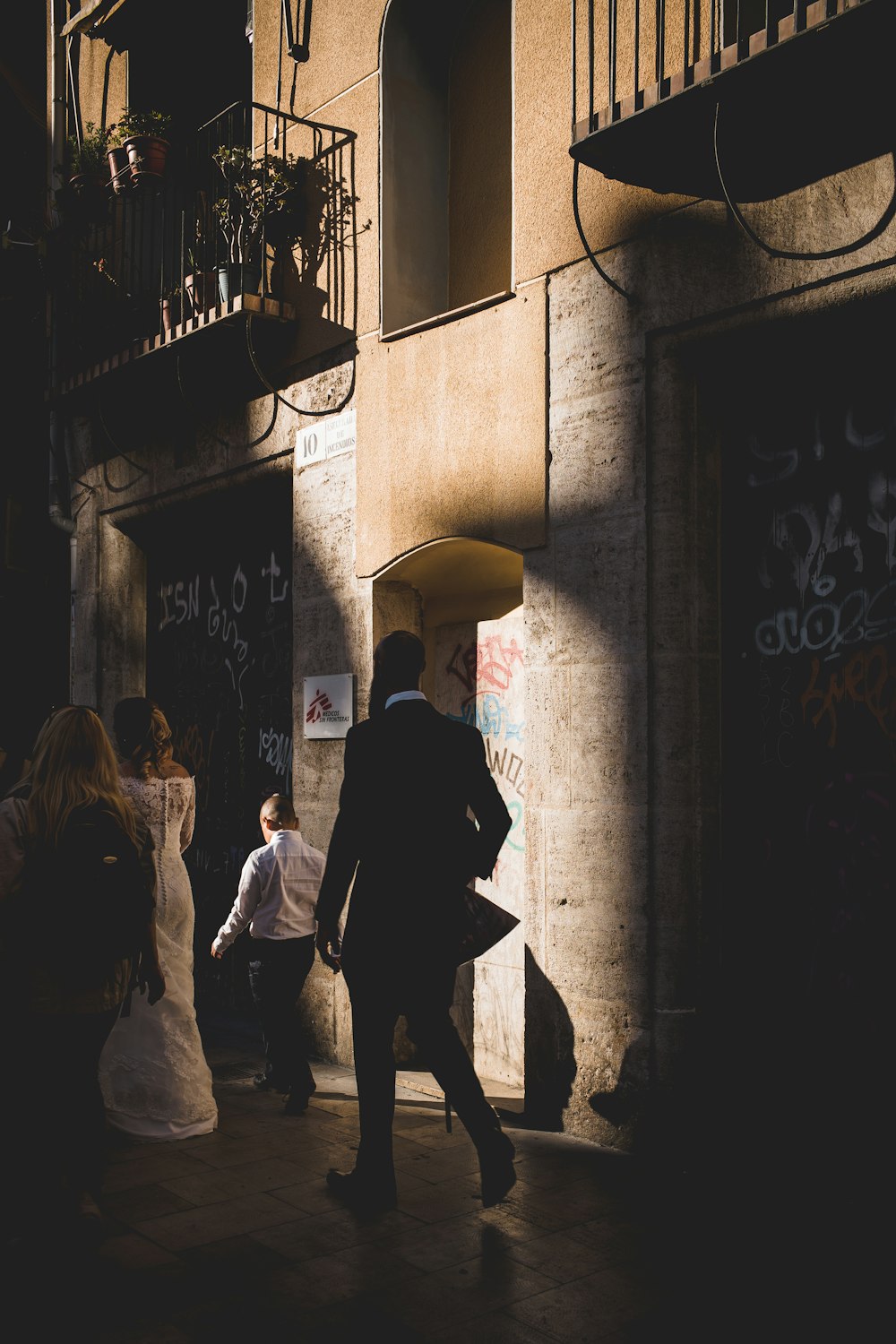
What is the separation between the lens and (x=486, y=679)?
7184 mm

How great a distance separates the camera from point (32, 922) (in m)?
4.07

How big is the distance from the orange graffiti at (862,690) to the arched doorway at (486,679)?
1.78 meters

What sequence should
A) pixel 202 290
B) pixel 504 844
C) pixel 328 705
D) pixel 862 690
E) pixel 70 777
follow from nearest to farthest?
pixel 70 777
pixel 862 690
pixel 504 844
pixel 328 705
pixel 202 290

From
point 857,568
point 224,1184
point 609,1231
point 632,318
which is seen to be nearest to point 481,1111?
point 609,1231

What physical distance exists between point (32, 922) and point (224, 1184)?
64.7 inches

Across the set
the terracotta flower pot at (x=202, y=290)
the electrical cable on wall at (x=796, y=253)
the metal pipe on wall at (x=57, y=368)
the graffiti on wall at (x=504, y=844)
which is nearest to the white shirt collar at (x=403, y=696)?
the graffiti on wall at (x=504, y=844)

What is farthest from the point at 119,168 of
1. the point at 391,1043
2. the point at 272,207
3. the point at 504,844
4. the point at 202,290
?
the point at 391,1043

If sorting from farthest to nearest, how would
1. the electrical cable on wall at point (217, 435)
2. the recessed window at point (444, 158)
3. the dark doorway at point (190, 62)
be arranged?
the dark doorway at point (190, 62) < the electrical cable on wall at point (217, 435) < the recessed window at point (444, 158)

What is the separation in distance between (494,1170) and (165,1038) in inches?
78.6

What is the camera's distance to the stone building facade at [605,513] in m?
5.21

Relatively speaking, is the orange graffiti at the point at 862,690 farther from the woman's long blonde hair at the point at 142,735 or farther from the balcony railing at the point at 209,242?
the balcony railing at the point at 209,242

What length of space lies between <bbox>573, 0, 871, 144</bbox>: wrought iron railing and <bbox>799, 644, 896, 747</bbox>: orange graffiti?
7.79ft

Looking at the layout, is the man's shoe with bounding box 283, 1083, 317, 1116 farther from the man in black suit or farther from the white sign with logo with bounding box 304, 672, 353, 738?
the white sign with logo with bounding box 304, 672, 353, 738

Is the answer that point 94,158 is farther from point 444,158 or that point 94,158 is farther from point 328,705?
point 328,705
